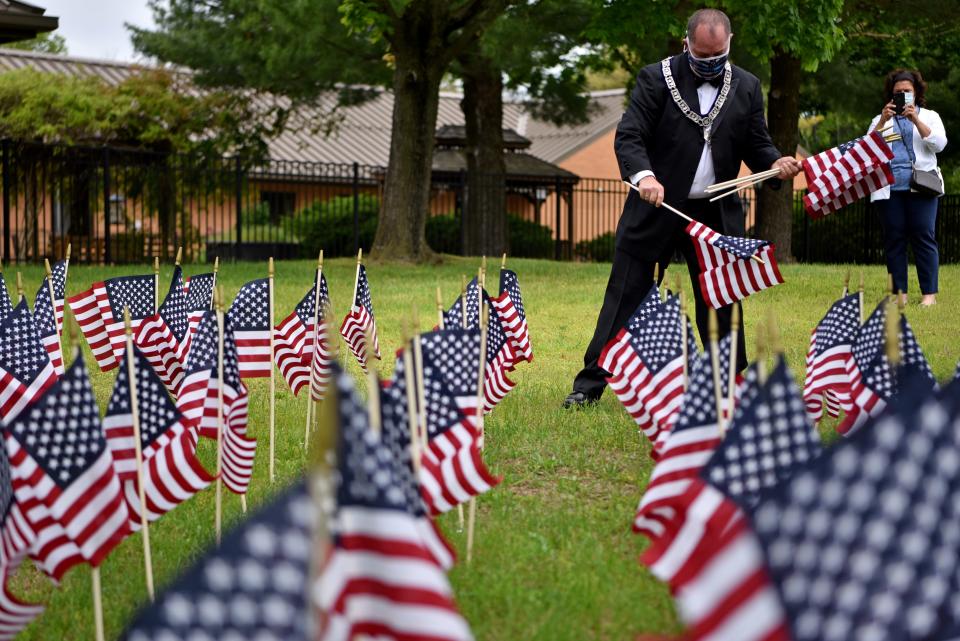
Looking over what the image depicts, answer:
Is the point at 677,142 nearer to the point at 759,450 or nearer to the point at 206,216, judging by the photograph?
the point at 759,450

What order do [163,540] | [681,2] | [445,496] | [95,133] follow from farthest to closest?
1. [95,133]
2. [681,2]
3. [163,540]
4. [445,496]

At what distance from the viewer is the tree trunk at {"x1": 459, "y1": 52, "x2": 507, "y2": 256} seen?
2489 cm

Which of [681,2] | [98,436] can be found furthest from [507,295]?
[681,2]

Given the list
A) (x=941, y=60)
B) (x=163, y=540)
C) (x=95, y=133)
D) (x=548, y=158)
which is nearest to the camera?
(x=163, y=540)

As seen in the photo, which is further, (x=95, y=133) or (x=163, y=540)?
(x=95, y=133)

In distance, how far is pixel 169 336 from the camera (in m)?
7.64

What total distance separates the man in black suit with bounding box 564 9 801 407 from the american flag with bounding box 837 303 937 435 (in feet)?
4.85

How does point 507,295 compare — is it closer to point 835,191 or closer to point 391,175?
point 835,191

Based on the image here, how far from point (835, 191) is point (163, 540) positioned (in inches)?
183

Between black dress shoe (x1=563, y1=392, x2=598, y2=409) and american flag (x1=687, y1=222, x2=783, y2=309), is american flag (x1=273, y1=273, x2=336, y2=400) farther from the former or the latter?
american flag (x1=687, y1=222, x2=783, y2=309)

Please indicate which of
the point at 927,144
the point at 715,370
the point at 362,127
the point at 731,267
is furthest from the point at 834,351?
the point at 362,127

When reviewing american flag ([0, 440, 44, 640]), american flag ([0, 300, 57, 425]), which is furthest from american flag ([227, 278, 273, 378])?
american flag ([0, 440, 44, 640])

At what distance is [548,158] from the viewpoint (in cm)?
4478

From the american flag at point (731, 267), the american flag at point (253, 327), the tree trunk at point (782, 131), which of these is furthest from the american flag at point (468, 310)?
the tree trunk at point (782, 131)
